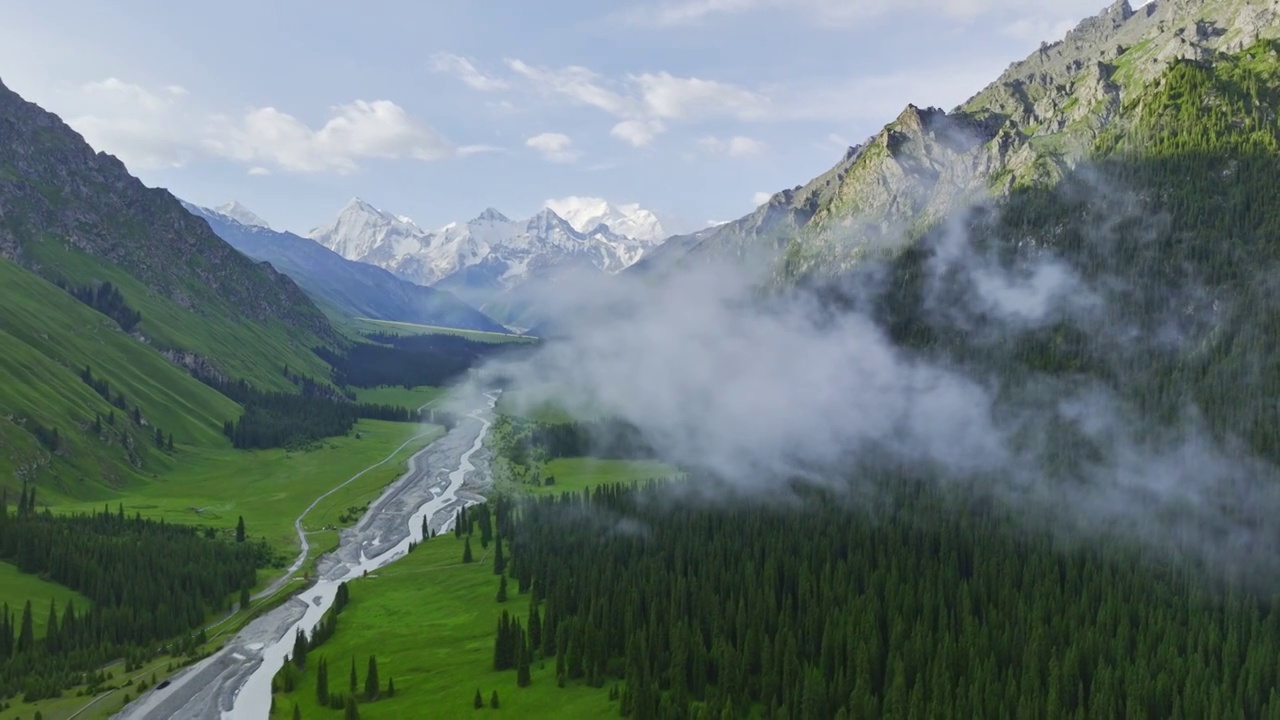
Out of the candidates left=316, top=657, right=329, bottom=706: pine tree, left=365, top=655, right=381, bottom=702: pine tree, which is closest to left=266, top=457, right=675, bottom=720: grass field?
left=316, top=657, right=329, bottom=706: pine tree

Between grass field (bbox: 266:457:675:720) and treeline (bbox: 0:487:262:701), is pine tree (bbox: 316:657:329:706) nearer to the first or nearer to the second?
grass field (bbox: 266:457:675:720)

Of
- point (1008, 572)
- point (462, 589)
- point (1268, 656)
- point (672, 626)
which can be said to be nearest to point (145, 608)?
point (462, 589)

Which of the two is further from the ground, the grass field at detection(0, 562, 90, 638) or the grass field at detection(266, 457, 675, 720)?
the grass field at detection(0, 562, 90, 638)

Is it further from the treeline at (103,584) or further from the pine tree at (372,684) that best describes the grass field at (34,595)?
the pine tree at (372,684)

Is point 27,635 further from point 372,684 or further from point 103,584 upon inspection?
point 372,684

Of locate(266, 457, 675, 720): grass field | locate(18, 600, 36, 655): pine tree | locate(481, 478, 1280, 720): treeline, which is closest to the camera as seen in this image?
locate(481, 478, 1280, 720): treeline

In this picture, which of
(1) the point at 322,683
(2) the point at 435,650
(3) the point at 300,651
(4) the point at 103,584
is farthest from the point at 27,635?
(2) the point at 435,650
